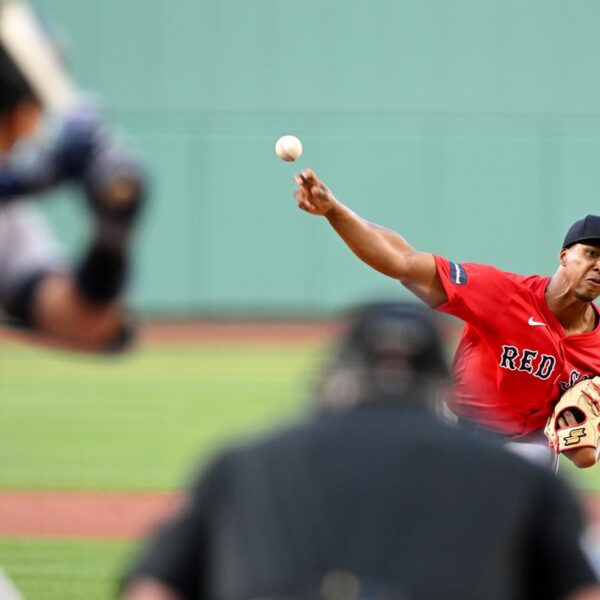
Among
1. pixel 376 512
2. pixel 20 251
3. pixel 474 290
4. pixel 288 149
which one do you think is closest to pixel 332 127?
pixel 474 290

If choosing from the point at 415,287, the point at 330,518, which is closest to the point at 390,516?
the point at 330,518

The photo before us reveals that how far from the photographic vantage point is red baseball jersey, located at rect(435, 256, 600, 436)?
266 inches

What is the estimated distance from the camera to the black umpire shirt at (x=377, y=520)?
7.76 feet

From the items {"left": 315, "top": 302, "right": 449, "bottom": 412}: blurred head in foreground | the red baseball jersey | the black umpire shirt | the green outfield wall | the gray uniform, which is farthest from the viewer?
the green outfield wall

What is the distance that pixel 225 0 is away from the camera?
83.9 ft

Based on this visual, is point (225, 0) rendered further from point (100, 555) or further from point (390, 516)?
point (390, 516)

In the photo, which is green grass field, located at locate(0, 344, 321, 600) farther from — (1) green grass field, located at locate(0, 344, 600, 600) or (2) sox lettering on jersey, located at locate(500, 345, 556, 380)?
(2) sox lettering on jersey, located at locate(500, 345, 556, 380)

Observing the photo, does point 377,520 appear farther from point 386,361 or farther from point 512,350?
point 512,350

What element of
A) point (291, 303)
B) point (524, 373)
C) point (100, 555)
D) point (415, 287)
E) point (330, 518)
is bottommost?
point (291, 303)

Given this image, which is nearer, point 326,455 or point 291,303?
point 326,455

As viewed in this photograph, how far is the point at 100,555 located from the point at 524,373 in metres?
2.97

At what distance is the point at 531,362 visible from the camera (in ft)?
22.2

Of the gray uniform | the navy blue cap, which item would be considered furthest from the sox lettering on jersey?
the gray uniform

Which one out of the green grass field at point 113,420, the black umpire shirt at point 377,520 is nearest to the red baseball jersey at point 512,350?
the green grass field at point 113,420
